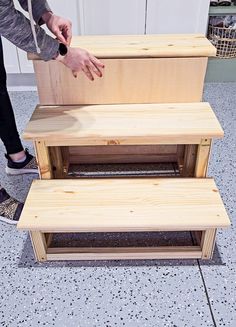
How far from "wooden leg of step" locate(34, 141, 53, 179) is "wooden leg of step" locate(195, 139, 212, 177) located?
0.52 metres

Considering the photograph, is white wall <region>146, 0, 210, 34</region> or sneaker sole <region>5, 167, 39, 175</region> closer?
sneaker sole <region>5, 167, 39, 175</region>

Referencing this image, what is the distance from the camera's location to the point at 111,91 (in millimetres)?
1290

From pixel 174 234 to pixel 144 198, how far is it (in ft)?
0.87

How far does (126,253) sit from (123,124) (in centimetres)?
44

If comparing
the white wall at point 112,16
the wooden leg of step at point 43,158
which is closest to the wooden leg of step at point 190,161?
the wooden leg of step at point 43,158

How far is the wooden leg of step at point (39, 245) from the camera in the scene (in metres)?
1.08

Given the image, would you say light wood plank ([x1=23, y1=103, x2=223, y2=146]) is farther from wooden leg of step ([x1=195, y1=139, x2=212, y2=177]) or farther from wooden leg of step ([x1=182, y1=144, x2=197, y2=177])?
wooden leg of step ([x1=182, y1=144, x2=197, y2=177])

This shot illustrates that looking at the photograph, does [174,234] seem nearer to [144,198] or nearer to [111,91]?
[144,198]

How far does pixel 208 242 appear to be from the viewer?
110 cm

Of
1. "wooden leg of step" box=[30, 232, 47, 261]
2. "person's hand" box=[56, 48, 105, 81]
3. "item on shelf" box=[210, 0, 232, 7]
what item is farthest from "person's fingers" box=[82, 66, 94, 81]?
"item on shelf" box=[210, 0, 232, 7]

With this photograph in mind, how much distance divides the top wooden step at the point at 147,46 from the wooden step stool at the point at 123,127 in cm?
19

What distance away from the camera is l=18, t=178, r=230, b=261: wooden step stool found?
1007 millimetres

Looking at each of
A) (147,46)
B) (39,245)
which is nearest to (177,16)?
(147,46)

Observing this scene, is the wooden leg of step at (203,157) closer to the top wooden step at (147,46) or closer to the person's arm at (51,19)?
the top wooden step at (147,46)
